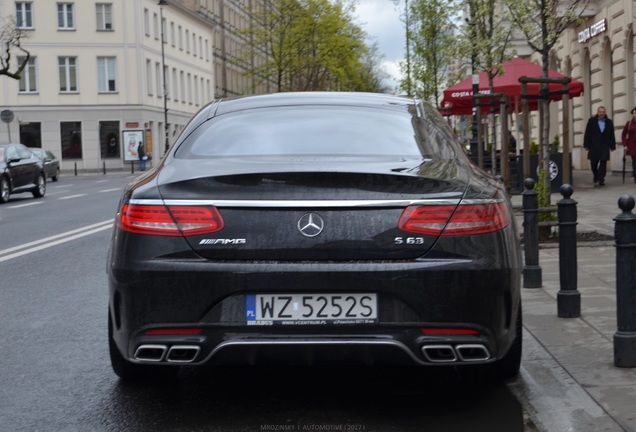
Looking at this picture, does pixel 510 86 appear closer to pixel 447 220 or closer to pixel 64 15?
pixel 447 220

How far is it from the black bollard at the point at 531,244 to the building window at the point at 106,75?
209 feet

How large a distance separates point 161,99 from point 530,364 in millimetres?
72550

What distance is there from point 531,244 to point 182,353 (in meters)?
5.01

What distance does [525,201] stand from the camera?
9242 mm

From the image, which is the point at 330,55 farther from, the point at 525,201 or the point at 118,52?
the point at 525,201

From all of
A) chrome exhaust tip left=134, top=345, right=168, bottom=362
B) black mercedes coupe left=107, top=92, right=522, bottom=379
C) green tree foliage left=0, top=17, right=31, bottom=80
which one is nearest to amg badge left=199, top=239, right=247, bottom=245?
black mercedes coupe left=107, top=92, right=522, bottom=379

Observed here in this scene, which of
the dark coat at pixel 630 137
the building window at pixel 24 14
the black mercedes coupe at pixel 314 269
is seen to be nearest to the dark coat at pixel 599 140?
the dark coat at pixel 630 137

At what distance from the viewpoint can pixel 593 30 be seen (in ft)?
109

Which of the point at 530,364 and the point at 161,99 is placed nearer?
the point at 530,364

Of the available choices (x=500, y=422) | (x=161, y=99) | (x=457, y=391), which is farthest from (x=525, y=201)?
(x=161, y=99)

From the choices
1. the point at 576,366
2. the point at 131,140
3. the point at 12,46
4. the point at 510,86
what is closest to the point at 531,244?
the point at 576,366

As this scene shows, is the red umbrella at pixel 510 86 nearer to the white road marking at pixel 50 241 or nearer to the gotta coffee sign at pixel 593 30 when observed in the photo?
the gotta coffee sign at pixel 593 30

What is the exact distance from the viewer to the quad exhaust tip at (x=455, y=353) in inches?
184

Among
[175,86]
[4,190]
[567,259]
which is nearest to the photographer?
[567,259]
